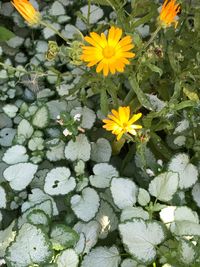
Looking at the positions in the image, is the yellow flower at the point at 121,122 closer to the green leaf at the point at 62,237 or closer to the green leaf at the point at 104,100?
the green leaf at the point at 104,100

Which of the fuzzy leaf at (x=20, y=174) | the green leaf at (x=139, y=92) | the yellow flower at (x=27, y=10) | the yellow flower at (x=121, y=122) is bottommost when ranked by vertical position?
the fuzzy leaf at (x=20, y=174)

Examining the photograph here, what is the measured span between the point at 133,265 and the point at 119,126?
36 cm

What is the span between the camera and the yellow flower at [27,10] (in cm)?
127

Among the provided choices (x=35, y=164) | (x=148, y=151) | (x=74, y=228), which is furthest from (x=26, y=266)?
(x=148, y=151)

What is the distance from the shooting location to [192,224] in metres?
1.23

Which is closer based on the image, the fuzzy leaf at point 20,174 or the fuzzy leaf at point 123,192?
the fuzzy leaf at point 123,192

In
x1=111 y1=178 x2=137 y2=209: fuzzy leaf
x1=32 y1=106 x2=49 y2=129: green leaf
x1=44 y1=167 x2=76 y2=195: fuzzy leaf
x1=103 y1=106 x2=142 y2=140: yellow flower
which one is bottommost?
x1=44 y1=167 x2=76 y2=195: fuzzy leaf

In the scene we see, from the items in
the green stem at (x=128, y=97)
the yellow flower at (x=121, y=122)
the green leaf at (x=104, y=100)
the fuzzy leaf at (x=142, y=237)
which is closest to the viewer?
the fuzzy leaf at (x=142, y=237)

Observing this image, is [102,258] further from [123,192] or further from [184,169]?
[184,169]

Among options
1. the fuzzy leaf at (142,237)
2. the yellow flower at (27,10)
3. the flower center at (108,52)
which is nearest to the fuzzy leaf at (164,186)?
the fuzzy leaf at (142,237)

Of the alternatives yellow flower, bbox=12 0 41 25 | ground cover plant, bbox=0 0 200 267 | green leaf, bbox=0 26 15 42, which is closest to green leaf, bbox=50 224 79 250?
ground cover plant, bbox=0 0 200 267

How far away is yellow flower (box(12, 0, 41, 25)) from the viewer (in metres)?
1.27

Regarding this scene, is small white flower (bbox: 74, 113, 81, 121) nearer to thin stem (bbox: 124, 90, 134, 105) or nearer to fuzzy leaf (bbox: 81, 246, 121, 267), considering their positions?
thin stem (bbox: 124, 90, 134, 105)

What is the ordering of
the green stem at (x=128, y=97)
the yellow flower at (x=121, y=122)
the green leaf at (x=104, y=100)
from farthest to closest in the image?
the green stem at (x=128, y=97)
the green leaf at (x=104, y=100)
the yellow flower at (x=121, y=122)
